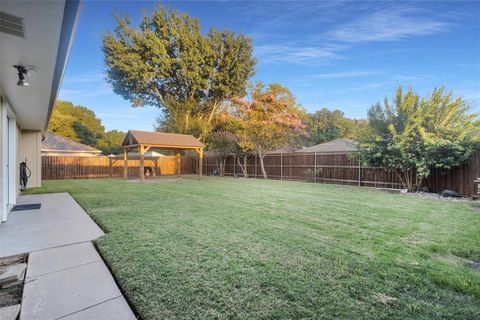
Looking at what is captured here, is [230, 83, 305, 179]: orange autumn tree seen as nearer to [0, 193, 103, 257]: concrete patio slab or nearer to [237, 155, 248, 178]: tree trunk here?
[237, 155, 248, 178]: tree trunk

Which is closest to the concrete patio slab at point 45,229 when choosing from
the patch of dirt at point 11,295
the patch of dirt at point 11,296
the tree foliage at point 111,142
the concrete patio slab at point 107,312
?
the patch of dirt at point 11,295

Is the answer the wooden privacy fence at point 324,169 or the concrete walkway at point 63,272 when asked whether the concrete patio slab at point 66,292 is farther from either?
the wooden privacy fence at point 324,169

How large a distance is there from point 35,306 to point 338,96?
21.6 m

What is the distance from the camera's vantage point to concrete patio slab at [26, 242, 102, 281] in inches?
108

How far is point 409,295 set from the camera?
7.32 feet

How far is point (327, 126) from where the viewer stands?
3366cm

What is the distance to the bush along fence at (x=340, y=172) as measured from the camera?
8.75m

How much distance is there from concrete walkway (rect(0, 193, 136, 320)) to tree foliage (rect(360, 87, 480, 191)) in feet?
32.1

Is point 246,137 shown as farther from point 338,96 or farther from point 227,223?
point 227,223

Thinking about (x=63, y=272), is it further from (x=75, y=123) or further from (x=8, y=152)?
(x=75, y=123)

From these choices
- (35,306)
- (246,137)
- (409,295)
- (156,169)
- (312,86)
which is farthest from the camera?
(156,169)

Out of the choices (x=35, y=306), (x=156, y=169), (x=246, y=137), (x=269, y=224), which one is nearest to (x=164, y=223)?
(x=269, y=224)

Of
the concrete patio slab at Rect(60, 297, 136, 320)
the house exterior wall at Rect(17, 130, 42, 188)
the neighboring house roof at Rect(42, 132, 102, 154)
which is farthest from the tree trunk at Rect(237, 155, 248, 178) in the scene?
the concrete patio slab at Rect(60, 297, 136, 320)

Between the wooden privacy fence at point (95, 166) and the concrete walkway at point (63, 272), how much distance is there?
13.3m
